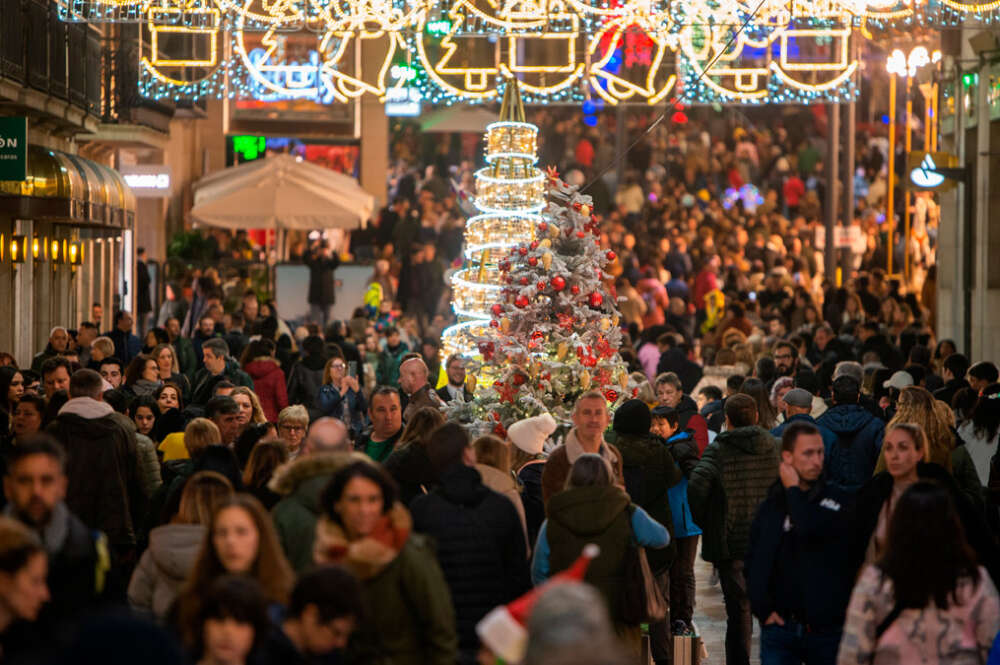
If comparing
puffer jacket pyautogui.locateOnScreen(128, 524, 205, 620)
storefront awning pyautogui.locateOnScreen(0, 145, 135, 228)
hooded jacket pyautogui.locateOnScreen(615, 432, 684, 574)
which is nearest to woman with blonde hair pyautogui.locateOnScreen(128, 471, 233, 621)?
puffer jacket pyautogui.locateOnScreen(128, 524, 205, 620)

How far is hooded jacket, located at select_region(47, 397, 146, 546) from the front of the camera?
10422 mm

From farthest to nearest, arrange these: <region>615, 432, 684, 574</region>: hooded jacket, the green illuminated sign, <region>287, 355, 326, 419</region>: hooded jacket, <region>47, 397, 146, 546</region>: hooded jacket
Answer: the green illuminated sign, <region>287, 355, 326, 419</region>: hooded jacket, <region>47, 397, 146, 546</region>: hooded jacket, <region>615, 432, 684, 574</region>: hooded jacket

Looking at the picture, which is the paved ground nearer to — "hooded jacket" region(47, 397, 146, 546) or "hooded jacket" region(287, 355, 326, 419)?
"hooded jacket" region(47, 397, 146, 546)

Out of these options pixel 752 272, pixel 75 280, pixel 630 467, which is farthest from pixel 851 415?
pixel 752 272

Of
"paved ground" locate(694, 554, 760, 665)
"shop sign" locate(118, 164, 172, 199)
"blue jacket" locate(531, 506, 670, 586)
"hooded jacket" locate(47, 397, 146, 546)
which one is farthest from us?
"shop sign" locate(118, 164, 172, 199)

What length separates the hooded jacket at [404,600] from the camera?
652 cm

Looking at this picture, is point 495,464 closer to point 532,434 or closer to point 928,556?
point 532,434

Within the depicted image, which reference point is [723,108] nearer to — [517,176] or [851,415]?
[517,176]

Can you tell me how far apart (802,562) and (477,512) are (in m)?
1.42

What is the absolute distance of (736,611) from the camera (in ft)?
35.3

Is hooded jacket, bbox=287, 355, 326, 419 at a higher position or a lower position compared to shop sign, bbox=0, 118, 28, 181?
lower

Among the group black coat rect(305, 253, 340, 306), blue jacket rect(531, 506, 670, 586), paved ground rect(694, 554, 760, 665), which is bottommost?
paved ground rect(694, 554, 760, 665)

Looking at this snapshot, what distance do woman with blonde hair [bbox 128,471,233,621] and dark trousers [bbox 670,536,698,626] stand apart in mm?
4365

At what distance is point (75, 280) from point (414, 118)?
16435 mm
